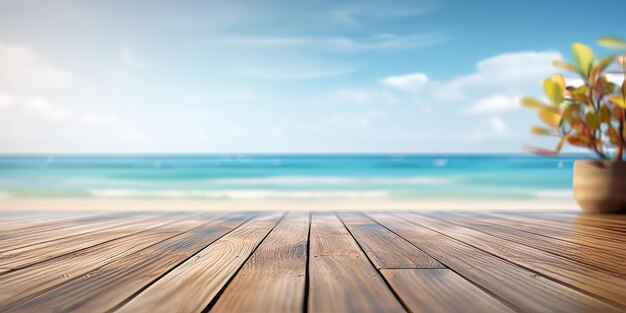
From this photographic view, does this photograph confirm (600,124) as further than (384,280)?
Yes

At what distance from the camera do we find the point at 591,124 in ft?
6.44

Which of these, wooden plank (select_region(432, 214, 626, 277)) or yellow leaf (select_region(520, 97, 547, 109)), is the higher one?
yellow leaf (select_region(520, 97, 547, 109))

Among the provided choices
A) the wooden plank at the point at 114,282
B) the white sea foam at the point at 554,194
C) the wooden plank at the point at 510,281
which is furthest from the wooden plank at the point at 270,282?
the white sea foam at the point at 554,194

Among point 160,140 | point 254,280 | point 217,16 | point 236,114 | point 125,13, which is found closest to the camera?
point 254,280

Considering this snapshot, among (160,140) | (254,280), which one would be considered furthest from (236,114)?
(254,280)

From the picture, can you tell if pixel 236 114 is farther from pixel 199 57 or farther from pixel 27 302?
pixel 27 302

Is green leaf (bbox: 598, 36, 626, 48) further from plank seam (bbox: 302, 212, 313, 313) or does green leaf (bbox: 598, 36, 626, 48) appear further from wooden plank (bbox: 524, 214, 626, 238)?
plank seam (bbox: 302, 212, 313, 313)

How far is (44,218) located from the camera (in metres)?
Result: 1.78

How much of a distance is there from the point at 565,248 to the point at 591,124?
1280 mm

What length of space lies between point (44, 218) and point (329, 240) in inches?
58.7

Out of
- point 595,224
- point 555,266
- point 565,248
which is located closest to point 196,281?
point 555,266

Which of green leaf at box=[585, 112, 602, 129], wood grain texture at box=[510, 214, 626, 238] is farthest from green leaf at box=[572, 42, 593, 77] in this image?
wood grain texture at box=[510, 214, 626, 238]

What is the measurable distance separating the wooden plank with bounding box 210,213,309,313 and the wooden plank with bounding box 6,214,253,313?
17 cm

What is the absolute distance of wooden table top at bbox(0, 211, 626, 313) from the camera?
0.58 meters
